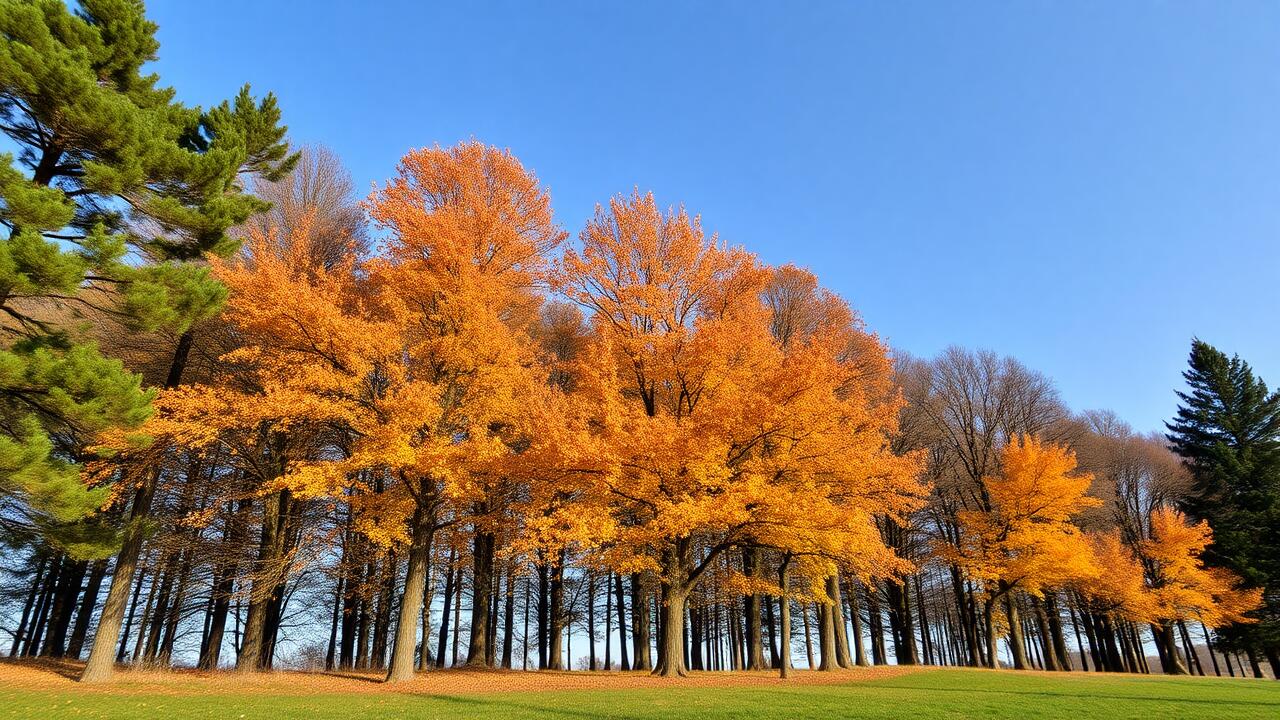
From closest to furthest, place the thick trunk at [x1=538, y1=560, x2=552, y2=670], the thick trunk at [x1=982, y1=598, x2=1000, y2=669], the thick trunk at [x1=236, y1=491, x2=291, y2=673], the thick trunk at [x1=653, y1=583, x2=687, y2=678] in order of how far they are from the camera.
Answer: the thick trunk at [x1=236, y1=491, x2=291, y2=673], the thick trunk at [x1=653, y1=583, x2=687, y2=678], the thick trunk at [x1=982, y1=598, x2=1000, y2=669], the thick trunk at [x1=538, y1=560, x2=552, y2=670]

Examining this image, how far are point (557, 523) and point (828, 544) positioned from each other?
247 inches

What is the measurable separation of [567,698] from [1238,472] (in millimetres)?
35700

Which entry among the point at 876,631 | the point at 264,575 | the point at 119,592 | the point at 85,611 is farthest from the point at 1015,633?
the point at 85,611

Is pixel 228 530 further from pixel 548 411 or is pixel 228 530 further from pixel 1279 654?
pixel 1279 654

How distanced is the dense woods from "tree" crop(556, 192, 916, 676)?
0.09 meters

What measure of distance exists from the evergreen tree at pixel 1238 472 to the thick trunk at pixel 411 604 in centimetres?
3574

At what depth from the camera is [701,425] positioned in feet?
43.4

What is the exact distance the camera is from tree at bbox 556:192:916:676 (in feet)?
41.8

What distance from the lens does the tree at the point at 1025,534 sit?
74.1ft

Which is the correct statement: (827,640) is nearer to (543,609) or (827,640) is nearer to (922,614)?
(543,609)

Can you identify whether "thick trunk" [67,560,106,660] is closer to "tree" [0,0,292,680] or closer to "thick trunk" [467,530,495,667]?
"tree" [0,0,292,680]

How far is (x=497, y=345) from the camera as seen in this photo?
13.8 m

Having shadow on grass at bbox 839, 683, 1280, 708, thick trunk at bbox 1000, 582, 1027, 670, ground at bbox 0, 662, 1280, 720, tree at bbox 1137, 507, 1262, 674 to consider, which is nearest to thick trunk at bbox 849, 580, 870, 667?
thick trunk at bbox 1000, 582, 1027, 670

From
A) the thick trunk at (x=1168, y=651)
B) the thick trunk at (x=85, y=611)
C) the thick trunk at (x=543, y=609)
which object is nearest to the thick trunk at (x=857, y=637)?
the thick trunk at (x=543, y=609)
